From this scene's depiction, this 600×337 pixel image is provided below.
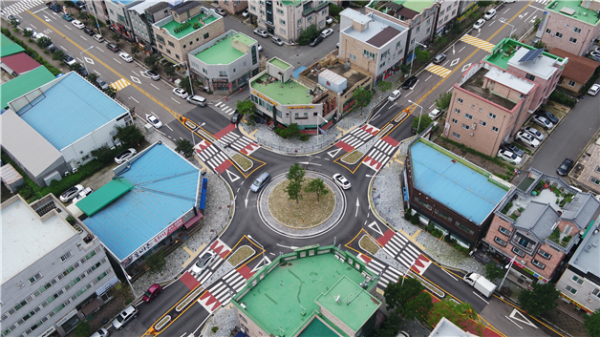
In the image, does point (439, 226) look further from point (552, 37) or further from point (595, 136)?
point (552, 37)

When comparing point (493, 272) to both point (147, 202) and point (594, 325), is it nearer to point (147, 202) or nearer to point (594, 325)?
point (594, 325)

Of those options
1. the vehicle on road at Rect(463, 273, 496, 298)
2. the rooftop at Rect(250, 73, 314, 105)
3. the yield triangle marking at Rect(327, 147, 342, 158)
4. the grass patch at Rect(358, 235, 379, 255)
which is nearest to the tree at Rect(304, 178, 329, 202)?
the grass patch at Rect(358, 235, 379, 255)

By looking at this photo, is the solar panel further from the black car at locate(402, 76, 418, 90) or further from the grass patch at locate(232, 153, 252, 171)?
the grass patch at locate(232, 153, 252, 171)

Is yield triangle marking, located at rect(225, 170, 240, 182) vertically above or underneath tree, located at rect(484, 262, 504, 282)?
underneath

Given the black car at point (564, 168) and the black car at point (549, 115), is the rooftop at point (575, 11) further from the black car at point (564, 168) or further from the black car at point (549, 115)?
the black car at point (564, 168)

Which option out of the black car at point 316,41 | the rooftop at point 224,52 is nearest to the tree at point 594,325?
the rooftop at point 224,52

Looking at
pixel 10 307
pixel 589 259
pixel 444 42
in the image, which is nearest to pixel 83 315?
pixel 10 307

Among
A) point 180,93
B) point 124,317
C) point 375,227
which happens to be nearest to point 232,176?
point 180,93
